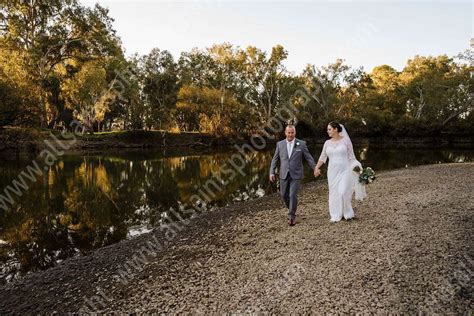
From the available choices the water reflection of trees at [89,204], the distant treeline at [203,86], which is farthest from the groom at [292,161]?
the distant treeline at [203,86]

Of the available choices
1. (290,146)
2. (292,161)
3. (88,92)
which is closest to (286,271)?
(292,161)

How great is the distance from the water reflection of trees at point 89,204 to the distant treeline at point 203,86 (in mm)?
22583

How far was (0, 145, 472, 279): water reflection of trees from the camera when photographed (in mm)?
10008

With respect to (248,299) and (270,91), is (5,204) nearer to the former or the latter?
(248,299)

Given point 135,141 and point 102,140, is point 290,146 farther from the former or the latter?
point 135,141

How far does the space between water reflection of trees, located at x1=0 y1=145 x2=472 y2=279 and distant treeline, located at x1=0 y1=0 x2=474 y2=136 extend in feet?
74.1

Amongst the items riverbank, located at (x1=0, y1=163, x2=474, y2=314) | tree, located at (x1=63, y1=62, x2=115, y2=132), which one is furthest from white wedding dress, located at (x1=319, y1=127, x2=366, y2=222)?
tree, located at (x1=63, y1=62, x2=115, y2=132)

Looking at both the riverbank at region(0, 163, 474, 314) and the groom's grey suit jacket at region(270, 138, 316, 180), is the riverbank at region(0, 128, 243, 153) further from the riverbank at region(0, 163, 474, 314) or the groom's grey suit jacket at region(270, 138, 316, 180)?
the groom's grey suit jacket at region(270, 138, 316, 180)

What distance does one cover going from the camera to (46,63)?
5159 centimetres

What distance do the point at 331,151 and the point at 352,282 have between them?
4152 millimetres

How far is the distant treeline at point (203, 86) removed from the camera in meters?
48.1

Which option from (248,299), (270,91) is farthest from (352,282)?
(270,91)

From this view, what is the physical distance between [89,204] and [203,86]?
2019 inches

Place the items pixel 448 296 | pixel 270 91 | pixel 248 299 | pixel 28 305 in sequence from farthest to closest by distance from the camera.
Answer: pixel 270 91 → pixel 28 305 → pixel 248 299 → pixel 448 296
